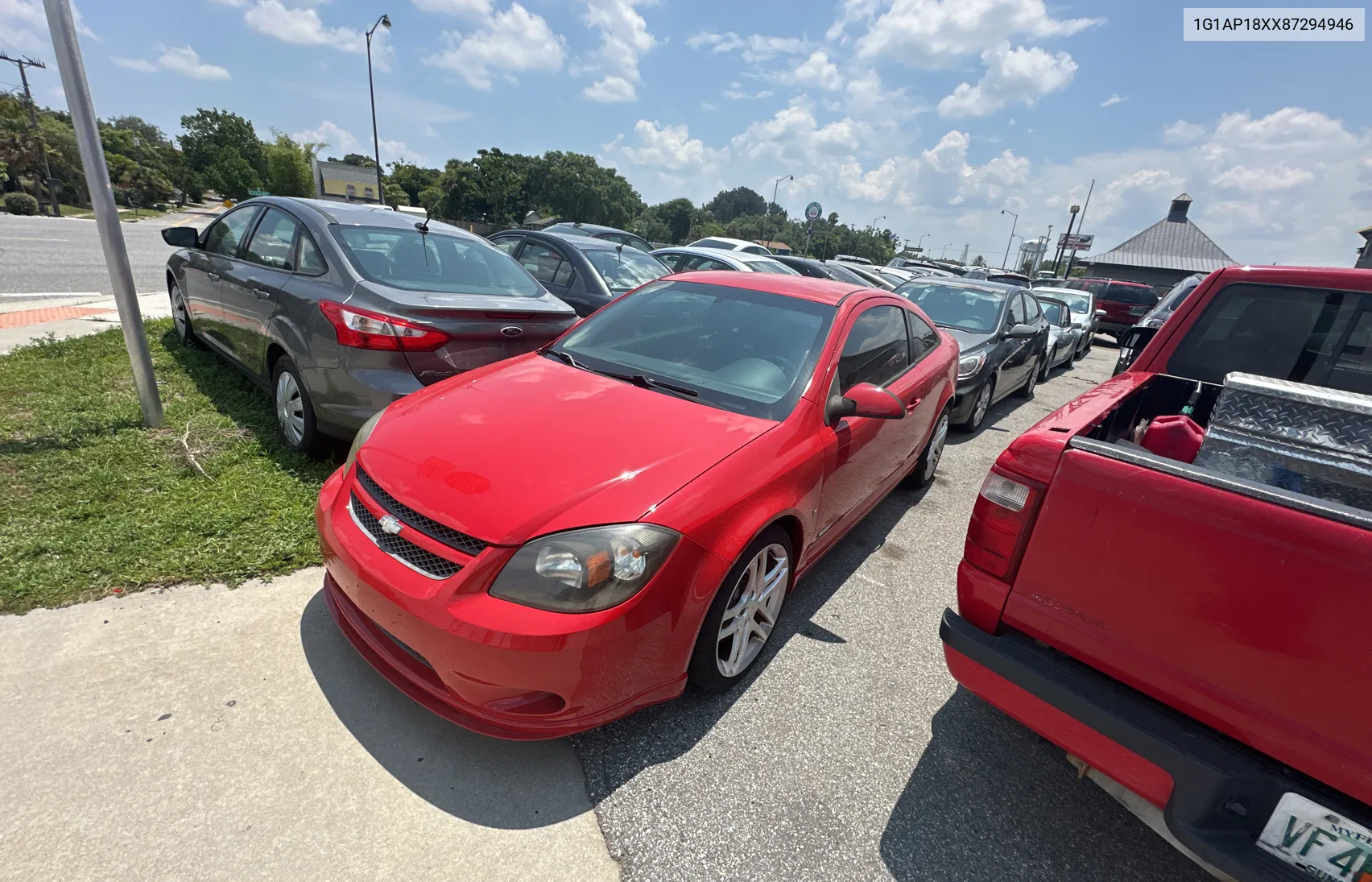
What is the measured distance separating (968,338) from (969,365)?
73cm

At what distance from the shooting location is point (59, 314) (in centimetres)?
721

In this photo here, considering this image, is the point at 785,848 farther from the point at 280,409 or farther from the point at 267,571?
the point at 280,409

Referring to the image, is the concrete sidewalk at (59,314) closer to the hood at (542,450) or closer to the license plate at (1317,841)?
the hood at (542,450)

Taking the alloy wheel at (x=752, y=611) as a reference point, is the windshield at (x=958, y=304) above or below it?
above

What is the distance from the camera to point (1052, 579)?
5.87 ft

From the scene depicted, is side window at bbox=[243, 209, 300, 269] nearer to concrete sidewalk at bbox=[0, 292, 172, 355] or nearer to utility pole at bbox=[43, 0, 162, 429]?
utility pole at bbox=[43, 0, 162, 429]

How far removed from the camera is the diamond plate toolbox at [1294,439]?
1943 millimetres

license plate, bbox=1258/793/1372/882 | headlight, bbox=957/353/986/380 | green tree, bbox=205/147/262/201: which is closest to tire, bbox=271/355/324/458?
license plate, bbox=1258/793/1372/882

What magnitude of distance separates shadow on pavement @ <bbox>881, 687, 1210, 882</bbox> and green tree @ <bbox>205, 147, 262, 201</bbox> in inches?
2951

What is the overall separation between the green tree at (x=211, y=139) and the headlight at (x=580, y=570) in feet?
251

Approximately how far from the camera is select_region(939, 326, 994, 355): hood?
20.4 ft

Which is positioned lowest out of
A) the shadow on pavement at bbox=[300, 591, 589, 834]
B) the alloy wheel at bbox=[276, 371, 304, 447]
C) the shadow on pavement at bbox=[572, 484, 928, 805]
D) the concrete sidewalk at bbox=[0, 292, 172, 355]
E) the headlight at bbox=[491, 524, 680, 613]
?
the shadow on pavement at bbox=[572, 484, 928, 805]

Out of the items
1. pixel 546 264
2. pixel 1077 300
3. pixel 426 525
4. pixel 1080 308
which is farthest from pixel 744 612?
pixel 1077 300

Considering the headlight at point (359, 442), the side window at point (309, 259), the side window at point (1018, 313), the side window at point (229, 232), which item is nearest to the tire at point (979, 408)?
the side window at point (1018, 313)
